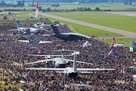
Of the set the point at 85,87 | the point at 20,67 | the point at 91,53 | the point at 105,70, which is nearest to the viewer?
the point at 85,87

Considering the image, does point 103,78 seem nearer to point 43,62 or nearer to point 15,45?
point 43,62

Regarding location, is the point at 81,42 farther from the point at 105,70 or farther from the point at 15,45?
the point at 105,70

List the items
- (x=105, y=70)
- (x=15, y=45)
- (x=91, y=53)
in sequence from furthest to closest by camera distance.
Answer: (x=15, y=45) → (x=91, y=53) → (x=105, y=70)

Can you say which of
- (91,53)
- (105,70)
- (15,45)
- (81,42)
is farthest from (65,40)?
(105,70)

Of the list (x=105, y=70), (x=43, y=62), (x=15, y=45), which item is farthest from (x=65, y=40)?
(x=105, y=70)

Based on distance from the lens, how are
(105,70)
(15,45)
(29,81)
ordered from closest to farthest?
1. (29,81)
2. (105,70)
3. (15,45)

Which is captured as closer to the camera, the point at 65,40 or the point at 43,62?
the point at 43,62
